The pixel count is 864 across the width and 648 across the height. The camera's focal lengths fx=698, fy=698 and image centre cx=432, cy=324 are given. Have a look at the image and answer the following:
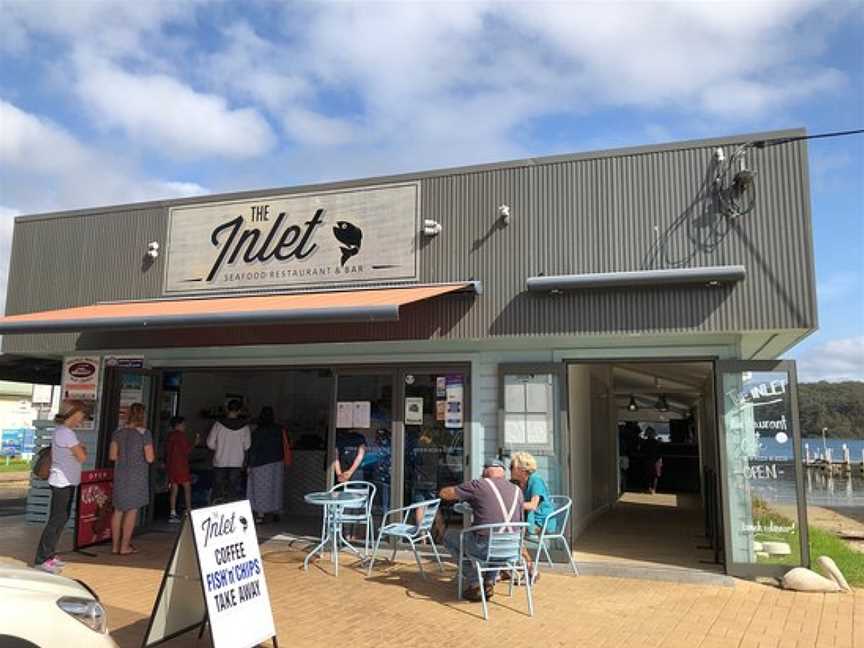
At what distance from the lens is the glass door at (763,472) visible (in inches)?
266

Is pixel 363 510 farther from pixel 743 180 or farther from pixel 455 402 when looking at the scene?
pixel 743 180

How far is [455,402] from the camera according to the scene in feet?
26.3

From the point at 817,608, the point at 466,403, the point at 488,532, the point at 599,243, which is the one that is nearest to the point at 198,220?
the point at 466,403

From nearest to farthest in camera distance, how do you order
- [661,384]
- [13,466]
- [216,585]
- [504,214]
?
[216,585]
[504,214]
[661,384]
[13,466]

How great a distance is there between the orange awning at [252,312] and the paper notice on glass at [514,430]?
151 centimetres

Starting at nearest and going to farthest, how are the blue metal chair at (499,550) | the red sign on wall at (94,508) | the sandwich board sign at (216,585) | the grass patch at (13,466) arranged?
the sandwich board sign at (216,585) < the blue metal chair at (499,550) < the red sign on wall at (94,508) < the grass patch at (13,466)

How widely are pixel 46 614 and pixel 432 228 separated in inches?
228

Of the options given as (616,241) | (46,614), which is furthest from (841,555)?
(46,614)

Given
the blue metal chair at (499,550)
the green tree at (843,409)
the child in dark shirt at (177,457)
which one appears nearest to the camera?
the blue metal chair at (499,550)

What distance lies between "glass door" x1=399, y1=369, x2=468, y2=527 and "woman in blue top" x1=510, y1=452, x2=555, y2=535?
1.25m

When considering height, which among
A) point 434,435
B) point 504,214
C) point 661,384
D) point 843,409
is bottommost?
point 434,435

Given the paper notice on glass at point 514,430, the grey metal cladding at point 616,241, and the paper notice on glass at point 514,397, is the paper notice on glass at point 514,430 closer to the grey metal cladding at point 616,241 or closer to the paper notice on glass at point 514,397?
the paper notice on glass at point 514,397

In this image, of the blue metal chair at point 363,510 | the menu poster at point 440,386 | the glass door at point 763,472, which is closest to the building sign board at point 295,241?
the menu poster at point 440,386

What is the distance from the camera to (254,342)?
856 centimetres
